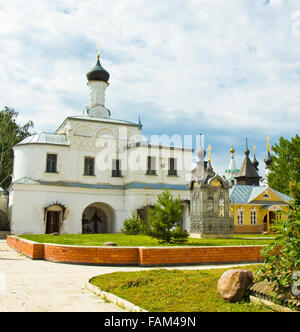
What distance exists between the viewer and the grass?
18.6 feet

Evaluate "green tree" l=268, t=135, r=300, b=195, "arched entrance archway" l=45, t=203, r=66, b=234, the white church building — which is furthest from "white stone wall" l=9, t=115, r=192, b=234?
"green tree" l=268, t=135, r=300, b=195

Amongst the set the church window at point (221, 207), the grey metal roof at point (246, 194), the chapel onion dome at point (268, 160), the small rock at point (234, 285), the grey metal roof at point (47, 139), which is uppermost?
the chapel onion dome at point (268, 160)

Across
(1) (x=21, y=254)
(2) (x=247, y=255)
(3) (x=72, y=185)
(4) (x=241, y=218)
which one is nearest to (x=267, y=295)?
(2) (x=247, y=255)

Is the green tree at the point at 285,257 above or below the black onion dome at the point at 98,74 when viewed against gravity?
below

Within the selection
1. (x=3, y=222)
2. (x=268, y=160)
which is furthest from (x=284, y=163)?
(x=3, y=222)

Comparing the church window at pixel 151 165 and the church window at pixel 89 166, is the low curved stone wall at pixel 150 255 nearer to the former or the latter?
the church window at pixel 89 166

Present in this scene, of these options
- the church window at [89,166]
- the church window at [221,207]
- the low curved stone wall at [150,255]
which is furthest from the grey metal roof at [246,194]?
the low curved stone wall at [150,255]

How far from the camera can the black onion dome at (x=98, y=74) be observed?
31.6 m

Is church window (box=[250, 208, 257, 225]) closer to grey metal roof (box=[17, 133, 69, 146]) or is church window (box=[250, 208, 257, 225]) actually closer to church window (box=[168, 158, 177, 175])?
church window (box=[168, 158, 177, 175])

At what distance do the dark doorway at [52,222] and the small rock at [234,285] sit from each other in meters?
22.5

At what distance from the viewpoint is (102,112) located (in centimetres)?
3175

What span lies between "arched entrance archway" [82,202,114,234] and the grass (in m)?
21.9

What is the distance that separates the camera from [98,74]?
31.6 metres
